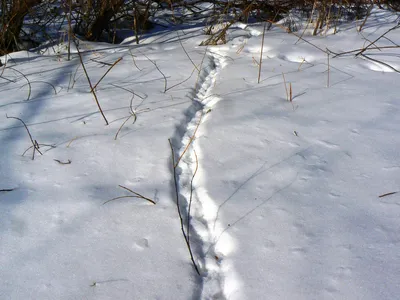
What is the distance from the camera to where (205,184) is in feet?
4.23

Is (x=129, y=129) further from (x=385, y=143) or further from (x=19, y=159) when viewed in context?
(x=385, y=143)

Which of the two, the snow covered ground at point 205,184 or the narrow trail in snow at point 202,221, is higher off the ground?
the snow covered ground at point 205,184

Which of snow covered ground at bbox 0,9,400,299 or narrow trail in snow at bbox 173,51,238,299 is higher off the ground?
snow covered ground at bbox 0,9,400,299

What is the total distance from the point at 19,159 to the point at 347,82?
5.05ft

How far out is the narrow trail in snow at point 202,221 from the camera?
95cm

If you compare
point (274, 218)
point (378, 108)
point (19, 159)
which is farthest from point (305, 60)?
point (19, 159)

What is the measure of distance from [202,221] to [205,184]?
0.17 m

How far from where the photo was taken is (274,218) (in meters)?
1.11

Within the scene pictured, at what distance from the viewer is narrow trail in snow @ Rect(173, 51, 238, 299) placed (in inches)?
37.4

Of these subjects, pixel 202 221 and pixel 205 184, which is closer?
pixel 202 221

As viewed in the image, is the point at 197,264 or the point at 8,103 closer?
the point at 197,264

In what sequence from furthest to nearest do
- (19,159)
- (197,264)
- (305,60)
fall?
(305,60) → (19,159) → (197,264)

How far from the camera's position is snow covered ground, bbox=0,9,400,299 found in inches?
36.4

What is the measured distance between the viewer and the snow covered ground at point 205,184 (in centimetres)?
92
